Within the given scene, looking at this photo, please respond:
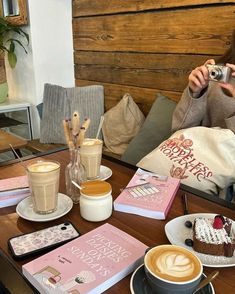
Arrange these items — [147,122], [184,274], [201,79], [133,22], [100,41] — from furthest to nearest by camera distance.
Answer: [100,41] < [133,22] < [147,122] < [201,79] < [184,274]

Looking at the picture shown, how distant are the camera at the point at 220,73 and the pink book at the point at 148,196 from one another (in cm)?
48

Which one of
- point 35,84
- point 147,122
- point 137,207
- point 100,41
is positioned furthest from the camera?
point 35,84

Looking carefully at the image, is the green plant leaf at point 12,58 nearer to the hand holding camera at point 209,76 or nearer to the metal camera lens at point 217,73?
the hand holding camera at point 209,76

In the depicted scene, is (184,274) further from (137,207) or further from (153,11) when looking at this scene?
(153,11)

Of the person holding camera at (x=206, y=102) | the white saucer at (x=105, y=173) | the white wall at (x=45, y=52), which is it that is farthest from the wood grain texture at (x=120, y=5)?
the white saucer at (x=105, y=173)

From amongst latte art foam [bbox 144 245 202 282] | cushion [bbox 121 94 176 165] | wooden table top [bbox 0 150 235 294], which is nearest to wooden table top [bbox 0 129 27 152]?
cushion [bbox 121 94 176 165]

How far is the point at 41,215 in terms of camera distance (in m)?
0.85

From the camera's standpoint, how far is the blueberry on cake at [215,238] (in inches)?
27.0

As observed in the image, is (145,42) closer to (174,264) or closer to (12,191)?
(12,191)

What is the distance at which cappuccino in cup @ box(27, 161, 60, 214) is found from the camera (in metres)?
0.82

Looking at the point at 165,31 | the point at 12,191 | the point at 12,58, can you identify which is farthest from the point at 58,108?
the point at 12,191

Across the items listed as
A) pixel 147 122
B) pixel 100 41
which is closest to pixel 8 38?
pixel 100 41

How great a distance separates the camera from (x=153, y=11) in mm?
2008

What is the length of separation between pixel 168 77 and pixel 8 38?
1.69m
